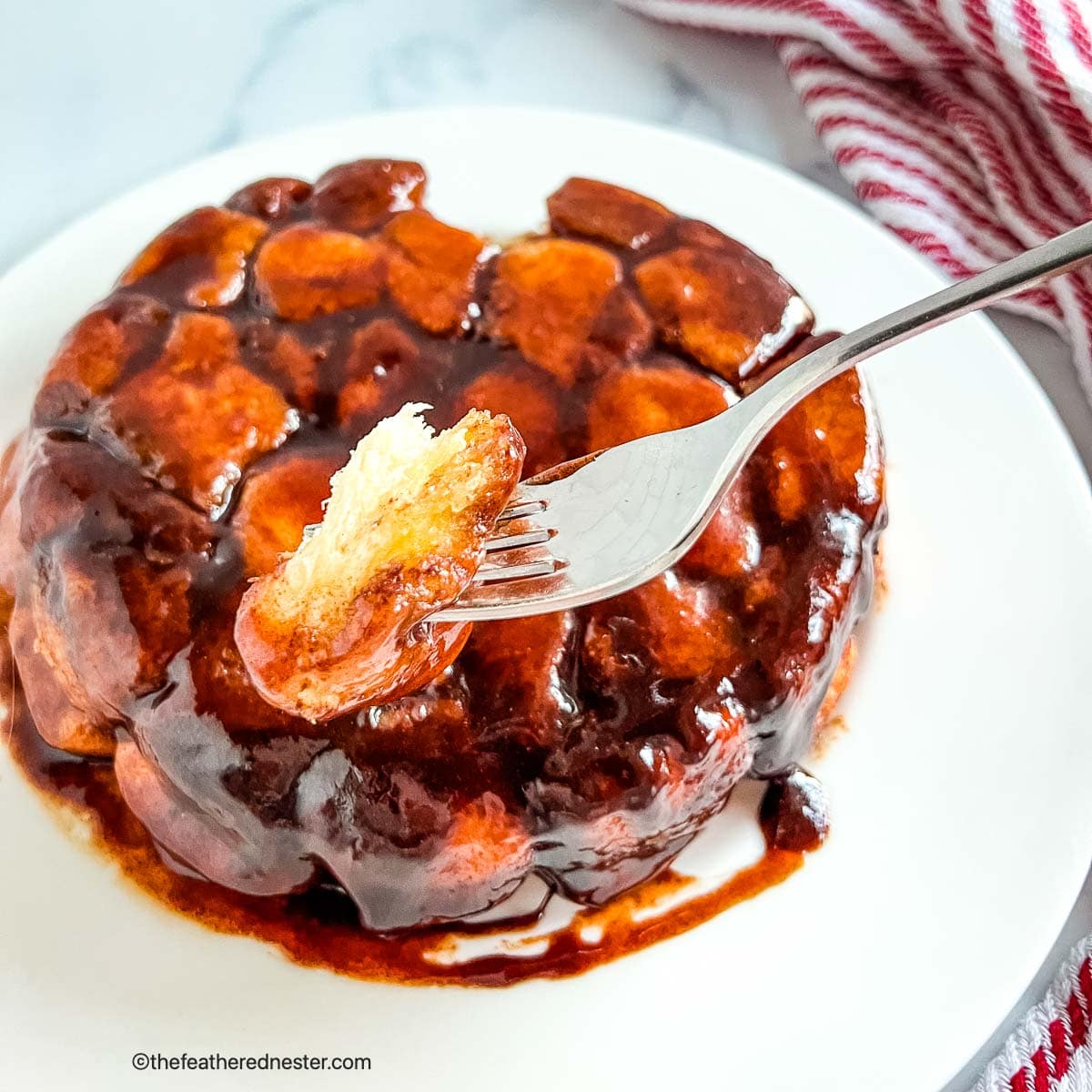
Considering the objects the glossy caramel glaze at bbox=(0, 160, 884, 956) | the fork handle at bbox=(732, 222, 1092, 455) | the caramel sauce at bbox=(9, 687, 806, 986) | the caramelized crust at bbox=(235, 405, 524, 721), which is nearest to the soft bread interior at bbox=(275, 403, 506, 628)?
the caramelized crust at bbox=(235, 405, 524, 721)

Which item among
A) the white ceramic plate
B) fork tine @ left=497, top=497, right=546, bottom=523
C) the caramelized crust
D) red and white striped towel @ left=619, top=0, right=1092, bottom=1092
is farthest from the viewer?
red and white striped towel @ left=619, top=0, right=1092, bottom=1092

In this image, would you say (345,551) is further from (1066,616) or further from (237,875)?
(1066,616)

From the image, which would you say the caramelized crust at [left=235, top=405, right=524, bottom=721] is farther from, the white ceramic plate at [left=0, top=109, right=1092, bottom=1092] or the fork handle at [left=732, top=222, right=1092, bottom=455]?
the white ceramic plate at [left=0, top=109, right=1092, bottom=1092]

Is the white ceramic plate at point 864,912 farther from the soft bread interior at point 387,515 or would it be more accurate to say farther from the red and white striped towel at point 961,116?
the soft bread interior at point 387,515

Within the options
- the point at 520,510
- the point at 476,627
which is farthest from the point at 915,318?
the point at 476,627

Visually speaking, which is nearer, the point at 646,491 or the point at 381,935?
the point at 646,491

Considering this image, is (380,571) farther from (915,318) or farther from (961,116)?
(961,116)
